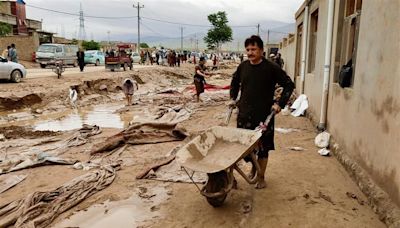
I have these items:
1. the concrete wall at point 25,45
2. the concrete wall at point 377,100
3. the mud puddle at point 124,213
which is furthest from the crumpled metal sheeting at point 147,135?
the concrete wall at point 25,45

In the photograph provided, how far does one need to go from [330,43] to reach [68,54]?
24295 mm

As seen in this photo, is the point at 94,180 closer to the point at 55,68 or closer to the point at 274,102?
the point at 274,102

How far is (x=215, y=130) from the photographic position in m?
4.22

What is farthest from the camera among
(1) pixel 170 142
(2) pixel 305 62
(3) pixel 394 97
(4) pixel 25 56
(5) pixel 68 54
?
(4) pixel 25 56

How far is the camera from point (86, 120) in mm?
12453

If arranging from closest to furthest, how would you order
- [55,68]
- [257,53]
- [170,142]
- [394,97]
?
[394,97], [257,53], [170,142], [55,68]

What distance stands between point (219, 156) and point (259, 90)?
0.95 metres

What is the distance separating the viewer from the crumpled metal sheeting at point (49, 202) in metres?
3.97

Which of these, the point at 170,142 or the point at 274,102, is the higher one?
the point at 274,102

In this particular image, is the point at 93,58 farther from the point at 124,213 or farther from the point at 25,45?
the point at 124,213

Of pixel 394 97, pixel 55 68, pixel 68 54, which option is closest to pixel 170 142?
pixel 394 97

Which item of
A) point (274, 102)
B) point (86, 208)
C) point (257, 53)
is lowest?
point (86, 208)

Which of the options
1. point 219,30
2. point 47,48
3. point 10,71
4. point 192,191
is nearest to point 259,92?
point 192,191

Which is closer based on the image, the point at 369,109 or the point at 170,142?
the point at 369,109
